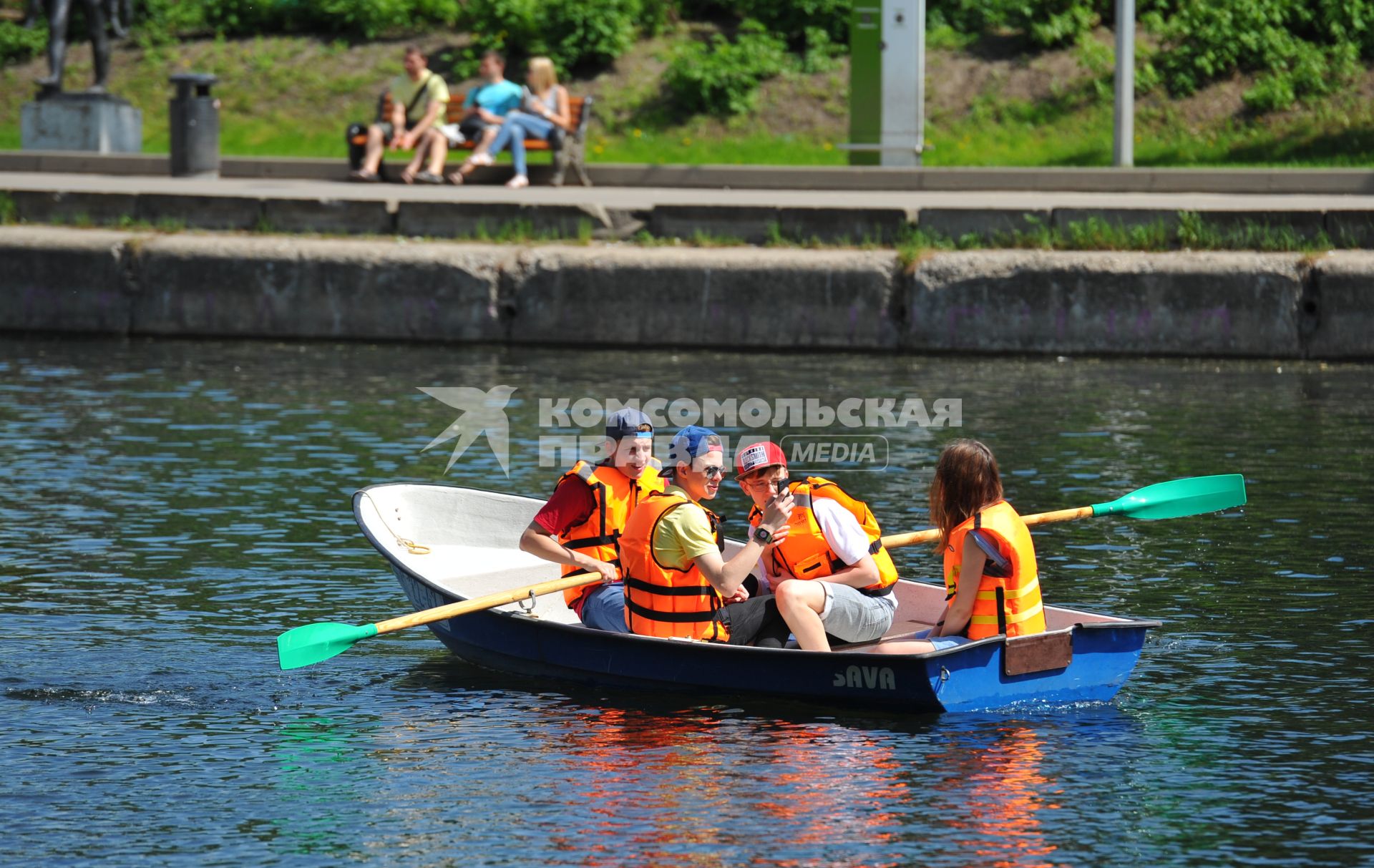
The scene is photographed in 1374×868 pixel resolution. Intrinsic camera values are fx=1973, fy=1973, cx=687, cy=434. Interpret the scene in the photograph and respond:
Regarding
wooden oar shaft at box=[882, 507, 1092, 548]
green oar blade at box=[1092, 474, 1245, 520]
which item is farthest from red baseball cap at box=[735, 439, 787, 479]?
green oar blade at box=[1092, 474, 1245, 520]

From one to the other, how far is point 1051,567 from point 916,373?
6245mm

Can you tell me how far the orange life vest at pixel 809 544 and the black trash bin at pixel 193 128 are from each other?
1504 centimetres

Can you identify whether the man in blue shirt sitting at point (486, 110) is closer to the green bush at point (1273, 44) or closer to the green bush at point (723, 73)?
the green bush at point (723, 73)

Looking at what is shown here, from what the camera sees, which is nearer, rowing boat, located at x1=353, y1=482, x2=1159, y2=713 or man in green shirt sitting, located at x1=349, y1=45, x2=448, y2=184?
rowing boat, located at x1=353, y1=482, x2=1159, y2=713

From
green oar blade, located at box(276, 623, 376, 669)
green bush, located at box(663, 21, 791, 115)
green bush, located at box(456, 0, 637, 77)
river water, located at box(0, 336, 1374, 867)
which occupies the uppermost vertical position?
green bush, located at box(456, 0, 637, 77)

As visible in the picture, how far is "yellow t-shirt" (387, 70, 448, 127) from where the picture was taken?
68.3ft

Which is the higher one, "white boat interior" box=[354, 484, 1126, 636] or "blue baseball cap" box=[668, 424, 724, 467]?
"blue baseball cap" box=[668, 424, 724, 467]

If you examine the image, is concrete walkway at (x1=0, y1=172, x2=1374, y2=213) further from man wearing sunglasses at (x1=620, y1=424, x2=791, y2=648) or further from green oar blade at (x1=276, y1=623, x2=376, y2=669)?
green oar blade at (x1=276, y1=623, x2=376, y2=669)

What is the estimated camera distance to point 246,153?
2469cm

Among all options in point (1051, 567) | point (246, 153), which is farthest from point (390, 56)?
point (1051, 567)

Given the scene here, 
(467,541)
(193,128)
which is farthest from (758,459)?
(193,128)

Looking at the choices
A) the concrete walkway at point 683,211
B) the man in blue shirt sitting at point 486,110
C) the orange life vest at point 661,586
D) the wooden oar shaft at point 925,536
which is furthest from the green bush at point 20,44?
the orange life vest at point 661,586

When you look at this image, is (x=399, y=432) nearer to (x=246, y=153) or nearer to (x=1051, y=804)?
(x=1051, y=804)

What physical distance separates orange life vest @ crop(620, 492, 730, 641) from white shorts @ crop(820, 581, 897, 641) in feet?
1.54
